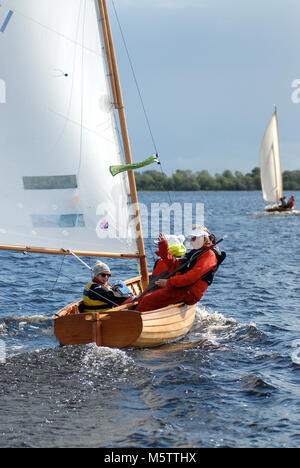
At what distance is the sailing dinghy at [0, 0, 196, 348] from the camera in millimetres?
9867

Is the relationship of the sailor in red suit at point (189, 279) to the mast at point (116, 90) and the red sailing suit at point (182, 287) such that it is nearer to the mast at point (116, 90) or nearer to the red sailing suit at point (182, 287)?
the red sailing suit at point (182, 287)

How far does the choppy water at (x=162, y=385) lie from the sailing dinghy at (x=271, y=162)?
40186mm

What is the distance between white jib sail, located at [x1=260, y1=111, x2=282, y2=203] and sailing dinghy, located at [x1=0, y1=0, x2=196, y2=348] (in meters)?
43.5

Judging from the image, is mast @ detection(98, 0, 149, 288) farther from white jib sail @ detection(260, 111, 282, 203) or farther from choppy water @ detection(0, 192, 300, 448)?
white jib sail @ detection(260, 111, 282, 203)

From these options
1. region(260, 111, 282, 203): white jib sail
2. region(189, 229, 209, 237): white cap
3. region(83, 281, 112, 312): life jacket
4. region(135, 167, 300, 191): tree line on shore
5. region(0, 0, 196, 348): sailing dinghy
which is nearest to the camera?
region(83, 281, 112, 312): life jacket

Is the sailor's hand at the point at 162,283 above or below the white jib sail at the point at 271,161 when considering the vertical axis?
below

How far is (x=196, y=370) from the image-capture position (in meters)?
8.48

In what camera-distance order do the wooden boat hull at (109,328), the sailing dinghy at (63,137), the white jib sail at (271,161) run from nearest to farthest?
the wooden boat hull at (109,328)
the sailing dinghy at (63,137)
the white jib sail at (271,161)

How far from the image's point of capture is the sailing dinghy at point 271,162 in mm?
52062

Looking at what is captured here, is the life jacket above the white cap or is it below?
below

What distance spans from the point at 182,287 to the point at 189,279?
1.14ft

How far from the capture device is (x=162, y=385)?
786cm

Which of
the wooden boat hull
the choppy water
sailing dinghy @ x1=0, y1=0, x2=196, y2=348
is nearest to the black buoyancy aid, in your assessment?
sailing dinghy @ x1=0, y1=0, x2=196, y2=348

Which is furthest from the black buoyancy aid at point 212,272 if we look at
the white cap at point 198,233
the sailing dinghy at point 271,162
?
the sailing dinghy at point 271,162
